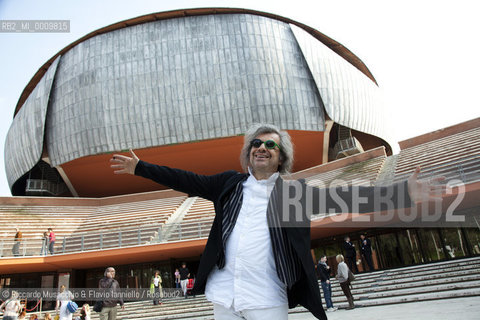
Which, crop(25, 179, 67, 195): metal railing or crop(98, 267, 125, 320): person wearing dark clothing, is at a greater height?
crop(25, 179, 67, 195): metal railing

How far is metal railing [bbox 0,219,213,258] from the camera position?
1473 centimetres

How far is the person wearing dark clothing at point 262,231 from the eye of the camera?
222 cm

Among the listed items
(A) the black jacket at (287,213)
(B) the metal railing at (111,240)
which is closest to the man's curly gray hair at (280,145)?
(A) the black jacket at (287,213)

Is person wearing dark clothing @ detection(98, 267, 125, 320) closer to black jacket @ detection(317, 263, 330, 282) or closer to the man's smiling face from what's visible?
black jacket @ detection(317, 263, 330, 282)

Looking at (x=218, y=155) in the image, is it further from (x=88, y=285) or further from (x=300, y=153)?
(x=88, y=285)

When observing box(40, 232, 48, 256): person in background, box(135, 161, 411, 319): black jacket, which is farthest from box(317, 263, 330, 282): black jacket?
box(40, 232, 48, 256): person in background

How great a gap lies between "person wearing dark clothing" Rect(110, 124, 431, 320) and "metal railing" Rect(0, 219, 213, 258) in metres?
12.3

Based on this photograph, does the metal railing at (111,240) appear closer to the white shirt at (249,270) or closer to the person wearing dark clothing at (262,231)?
the person wearing dark clothing at (262,231)

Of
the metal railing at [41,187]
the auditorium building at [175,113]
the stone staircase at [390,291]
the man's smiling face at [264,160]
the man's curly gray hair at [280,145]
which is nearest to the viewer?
the man's smiling face at [264,160]

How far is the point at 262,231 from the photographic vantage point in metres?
2.33

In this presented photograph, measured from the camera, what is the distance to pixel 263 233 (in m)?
2.33

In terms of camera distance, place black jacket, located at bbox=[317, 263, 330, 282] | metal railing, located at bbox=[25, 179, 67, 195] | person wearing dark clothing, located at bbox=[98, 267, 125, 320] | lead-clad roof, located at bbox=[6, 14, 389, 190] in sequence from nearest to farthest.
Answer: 1. person wearing dark clothing, located at bbox=[98, 267, 125, 320]
2. black jacket, located at bbox=[317, 263, 330, 282]
3. lead-clad roof, located at bbox=[6, 14, 389, 190]
4. metal railing, located at bbox=[25, 179, 67, 195]

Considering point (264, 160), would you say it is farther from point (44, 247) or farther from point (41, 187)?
point (41, 187)

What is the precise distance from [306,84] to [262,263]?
2248cm
